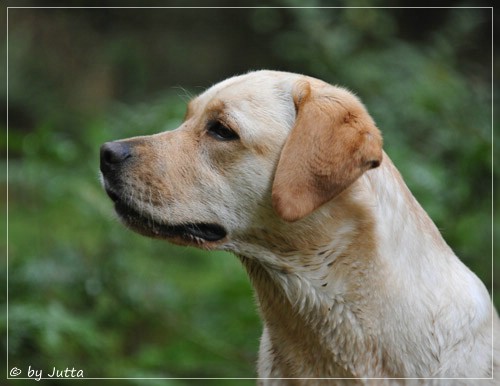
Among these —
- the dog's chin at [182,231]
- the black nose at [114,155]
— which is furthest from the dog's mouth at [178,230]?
the black nose at [114,155]

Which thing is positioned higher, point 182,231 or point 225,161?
point 225,161

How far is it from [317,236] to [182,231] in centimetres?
59

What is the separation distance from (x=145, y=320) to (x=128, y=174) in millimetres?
2777

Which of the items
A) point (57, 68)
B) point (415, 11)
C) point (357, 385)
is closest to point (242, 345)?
point (357, 385)

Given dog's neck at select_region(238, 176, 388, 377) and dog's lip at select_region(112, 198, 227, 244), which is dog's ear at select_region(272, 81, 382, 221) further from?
dog's lip at select_region(112, 198, 227, 244)

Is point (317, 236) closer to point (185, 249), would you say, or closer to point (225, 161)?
point (225, 161)

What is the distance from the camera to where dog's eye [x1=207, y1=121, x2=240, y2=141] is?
3.61 meters

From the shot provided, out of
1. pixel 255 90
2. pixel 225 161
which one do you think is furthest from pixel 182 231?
pixel 255 90

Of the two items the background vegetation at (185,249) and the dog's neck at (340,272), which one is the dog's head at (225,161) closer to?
the dog's neck at (340,272)

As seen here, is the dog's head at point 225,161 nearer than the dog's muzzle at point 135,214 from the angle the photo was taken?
Yes

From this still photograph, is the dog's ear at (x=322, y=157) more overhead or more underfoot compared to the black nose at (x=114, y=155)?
more overhead

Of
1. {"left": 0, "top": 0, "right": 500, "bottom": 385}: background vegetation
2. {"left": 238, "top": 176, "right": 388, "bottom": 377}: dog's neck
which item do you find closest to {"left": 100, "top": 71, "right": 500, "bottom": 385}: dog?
{"left": 238, "top": 176, "right": 388, "bottom": 377}: dog's neck

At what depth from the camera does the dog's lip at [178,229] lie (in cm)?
360

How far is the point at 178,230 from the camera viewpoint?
3.62m
